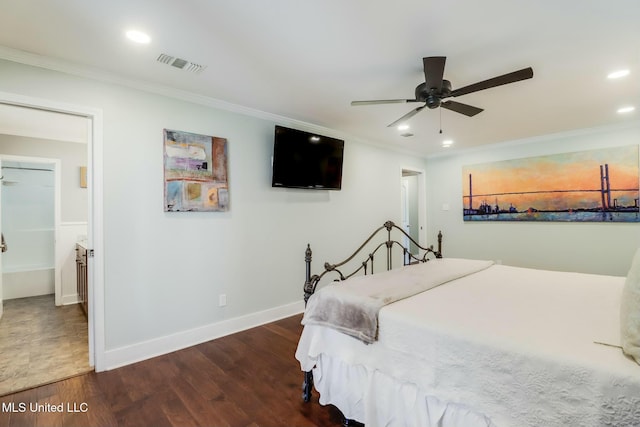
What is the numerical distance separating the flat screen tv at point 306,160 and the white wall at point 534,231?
262 centimetres

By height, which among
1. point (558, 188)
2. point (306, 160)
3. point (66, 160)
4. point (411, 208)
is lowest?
point (411, 208)

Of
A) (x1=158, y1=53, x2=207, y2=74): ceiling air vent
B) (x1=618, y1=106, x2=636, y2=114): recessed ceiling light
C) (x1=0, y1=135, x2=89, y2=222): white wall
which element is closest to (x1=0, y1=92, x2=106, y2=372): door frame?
(x1=158, y1=53, x2=207, y2=74): ceiling air vent

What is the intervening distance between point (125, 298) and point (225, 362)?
1.03 meters

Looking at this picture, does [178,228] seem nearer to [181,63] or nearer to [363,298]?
[181,63]

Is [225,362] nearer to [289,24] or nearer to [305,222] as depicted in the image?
[305,222]

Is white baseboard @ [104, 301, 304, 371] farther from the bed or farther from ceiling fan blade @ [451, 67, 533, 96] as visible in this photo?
ceiling fan blade @ [451, 67, 533, 96]

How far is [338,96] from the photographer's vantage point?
3.01 m

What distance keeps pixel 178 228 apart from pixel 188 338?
108 cm

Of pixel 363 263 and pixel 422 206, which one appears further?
pixel 422 206

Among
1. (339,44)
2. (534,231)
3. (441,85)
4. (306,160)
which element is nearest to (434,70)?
(441,85)

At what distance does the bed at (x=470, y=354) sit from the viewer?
1.09 m

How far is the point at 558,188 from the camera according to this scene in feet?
14.3

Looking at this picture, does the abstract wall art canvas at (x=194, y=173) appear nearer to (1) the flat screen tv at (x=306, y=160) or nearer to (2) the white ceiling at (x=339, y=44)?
(2) the white ceiling at (x=339, y=44)

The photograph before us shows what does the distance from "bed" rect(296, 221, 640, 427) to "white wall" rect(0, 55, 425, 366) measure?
1.42 m
